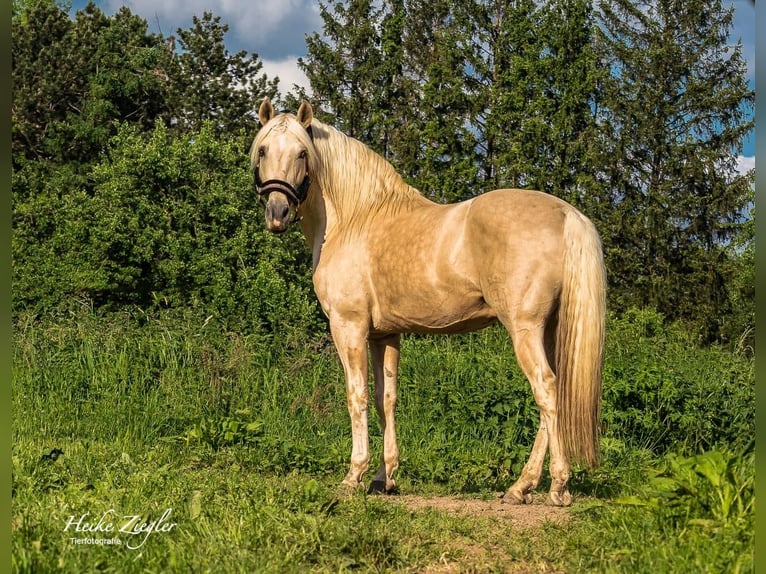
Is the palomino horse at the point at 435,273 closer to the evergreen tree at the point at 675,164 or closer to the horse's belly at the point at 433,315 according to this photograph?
the horse's belly at the point at 433,315

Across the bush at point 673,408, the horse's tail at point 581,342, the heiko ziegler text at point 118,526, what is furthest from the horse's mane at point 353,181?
the bush at point 673,408

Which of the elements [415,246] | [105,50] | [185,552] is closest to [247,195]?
[105,50]

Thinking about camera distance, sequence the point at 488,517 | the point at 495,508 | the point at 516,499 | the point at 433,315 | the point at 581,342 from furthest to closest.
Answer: the point at 433,315 < the point at 516,499 < the point at 495,508 < the point at 581,342 < the point at 488,517

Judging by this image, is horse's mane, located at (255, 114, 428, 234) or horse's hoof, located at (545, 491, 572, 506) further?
horse's mane, located at (255, 114, 428, 234)

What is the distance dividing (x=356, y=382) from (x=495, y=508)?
1.38 m

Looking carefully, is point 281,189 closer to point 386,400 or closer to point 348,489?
point 386,400

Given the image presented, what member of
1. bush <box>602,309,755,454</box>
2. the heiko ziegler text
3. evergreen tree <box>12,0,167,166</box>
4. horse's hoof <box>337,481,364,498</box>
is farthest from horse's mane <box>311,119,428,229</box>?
evergreen tree <box>12,0,167,166</box>

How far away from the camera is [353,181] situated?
19.8ft

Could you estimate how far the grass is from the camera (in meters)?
3.54

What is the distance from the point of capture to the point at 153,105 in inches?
1347

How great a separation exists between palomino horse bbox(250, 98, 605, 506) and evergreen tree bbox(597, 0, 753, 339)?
19071mm

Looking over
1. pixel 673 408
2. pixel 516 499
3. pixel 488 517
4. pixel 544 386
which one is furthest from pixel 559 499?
pixel 673 408

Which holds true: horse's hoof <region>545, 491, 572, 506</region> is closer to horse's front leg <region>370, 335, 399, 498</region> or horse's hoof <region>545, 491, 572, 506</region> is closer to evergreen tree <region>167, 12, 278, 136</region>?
horse's front leg <region>370, 335, 399, 498</region>

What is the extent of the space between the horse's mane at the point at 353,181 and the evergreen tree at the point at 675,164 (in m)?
18.9
